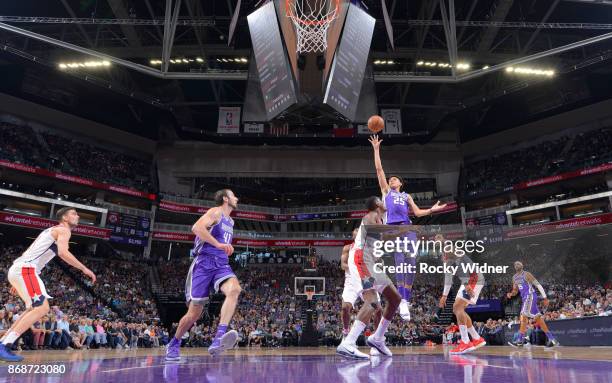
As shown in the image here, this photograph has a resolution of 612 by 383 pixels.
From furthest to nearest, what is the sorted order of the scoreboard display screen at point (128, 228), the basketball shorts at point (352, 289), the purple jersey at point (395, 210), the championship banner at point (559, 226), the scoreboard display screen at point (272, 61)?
the scoreboard display screen at point (128, 228)
the championship banner at point (559, 226)
the scoreboard display screen at point (272, 61)
the purple jersey at point (395, 210)
the basketball shorts at point (352, 289)

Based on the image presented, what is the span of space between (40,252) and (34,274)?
28cm

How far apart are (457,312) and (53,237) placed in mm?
6271

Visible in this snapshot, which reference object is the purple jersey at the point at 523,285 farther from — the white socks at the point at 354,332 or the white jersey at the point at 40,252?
the white jersey at the point at 40,252

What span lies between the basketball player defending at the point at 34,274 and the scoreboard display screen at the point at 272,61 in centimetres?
1001

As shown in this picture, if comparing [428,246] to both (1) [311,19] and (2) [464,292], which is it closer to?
(2) [464,292]

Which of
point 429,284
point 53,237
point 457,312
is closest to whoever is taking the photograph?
point 53,237

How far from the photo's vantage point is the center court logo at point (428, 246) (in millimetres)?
6557

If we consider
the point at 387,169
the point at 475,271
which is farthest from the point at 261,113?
the point at 387,169

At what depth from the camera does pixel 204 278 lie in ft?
17.0

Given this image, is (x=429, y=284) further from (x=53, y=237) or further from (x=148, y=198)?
(x=53, y=237)

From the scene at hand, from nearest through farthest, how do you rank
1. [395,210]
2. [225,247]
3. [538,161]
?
[225,247] < [395,210] < [538,161]

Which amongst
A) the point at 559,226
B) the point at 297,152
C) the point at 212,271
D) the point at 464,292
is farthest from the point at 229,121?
the point at 212,271

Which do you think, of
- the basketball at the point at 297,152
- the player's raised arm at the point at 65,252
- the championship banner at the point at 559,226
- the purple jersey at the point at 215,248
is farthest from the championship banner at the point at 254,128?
the purple jersey at the point at 215,248

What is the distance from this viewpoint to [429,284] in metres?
26.8
